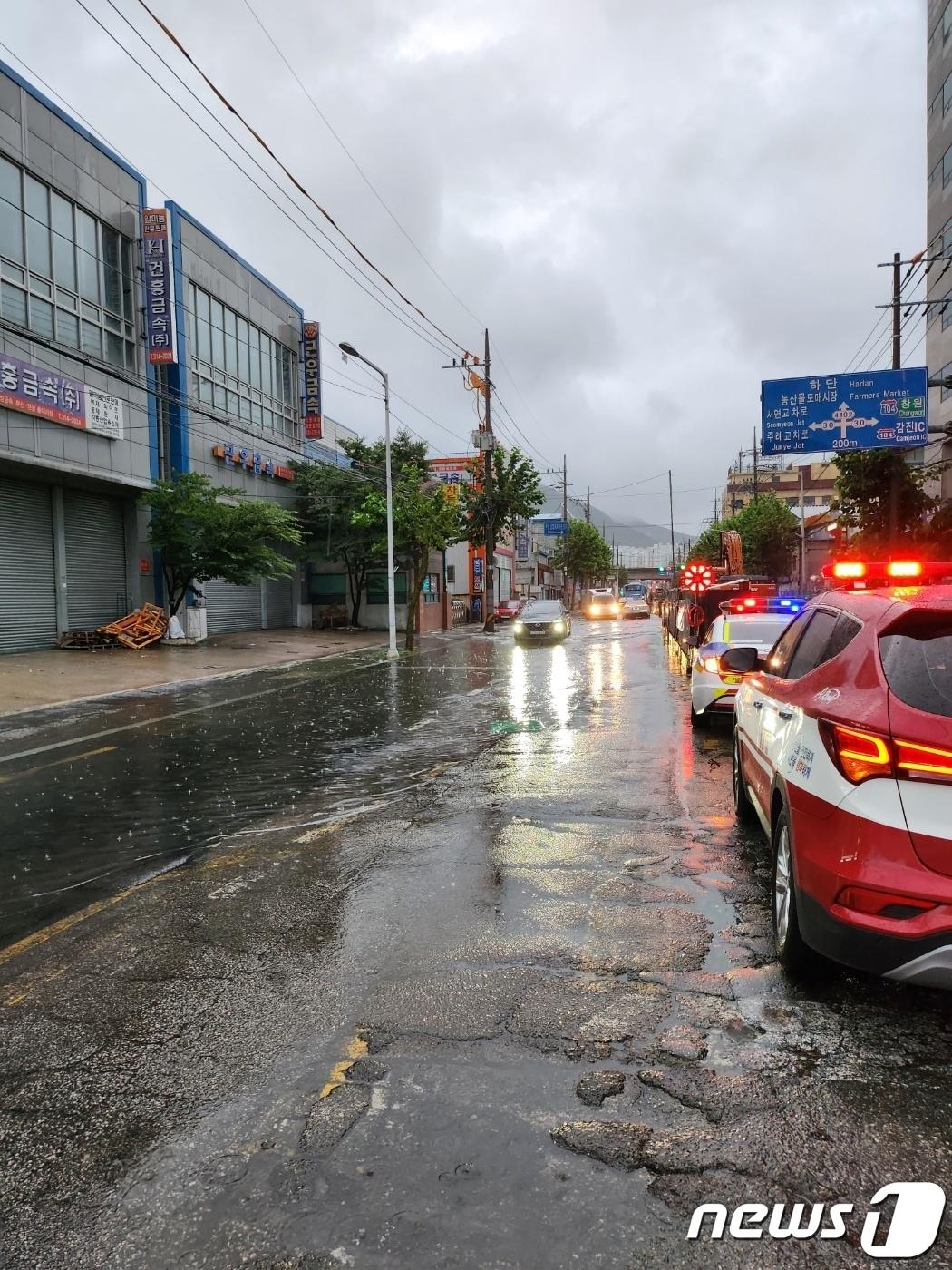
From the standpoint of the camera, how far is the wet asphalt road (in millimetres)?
2373

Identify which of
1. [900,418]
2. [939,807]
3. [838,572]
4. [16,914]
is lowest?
[16,914]

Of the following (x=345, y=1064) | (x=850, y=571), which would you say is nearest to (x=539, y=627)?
(x=850, y=571)

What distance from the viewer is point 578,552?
88.7 metres

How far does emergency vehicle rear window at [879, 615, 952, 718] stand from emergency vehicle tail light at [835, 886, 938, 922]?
657 millimetres

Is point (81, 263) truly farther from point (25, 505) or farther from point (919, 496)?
point (919, 496)

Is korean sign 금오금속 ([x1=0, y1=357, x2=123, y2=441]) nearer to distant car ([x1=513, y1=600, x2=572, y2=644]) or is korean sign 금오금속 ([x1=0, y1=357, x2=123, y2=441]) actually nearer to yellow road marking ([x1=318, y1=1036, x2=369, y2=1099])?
distant car ([x1=513, y1=600, x2=572, y2=644])

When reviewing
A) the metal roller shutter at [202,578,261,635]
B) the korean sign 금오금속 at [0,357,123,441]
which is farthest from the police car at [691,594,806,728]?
the metal roller shutter at [202,578,261,635]

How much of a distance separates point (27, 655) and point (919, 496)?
25674mm

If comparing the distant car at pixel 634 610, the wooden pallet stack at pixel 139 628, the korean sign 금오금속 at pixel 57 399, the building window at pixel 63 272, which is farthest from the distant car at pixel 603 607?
the korean sign 금오금속 at pixel 57 399

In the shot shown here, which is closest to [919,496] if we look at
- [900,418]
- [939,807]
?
[900,418]

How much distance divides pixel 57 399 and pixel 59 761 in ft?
A: 49.7

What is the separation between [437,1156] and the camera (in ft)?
8.55

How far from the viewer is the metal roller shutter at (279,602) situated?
38.0m

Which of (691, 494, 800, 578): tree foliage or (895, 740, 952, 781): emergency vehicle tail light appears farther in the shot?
(691, 494, 800, 578): tree foliage
